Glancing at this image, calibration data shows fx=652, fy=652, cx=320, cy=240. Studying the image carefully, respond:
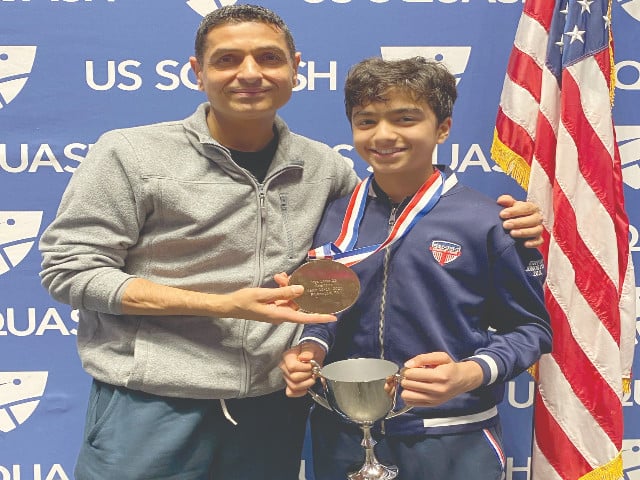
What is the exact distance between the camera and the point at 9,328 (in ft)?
7.23

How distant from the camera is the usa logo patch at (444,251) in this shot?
1390 mm

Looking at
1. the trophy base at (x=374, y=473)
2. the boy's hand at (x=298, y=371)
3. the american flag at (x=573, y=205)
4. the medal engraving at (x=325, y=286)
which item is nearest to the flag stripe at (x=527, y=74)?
the american flag at (x=573, y=205)

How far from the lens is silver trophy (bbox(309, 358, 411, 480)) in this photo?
1240 millimetres

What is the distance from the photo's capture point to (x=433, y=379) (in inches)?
47.9

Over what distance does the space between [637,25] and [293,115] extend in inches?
45.1

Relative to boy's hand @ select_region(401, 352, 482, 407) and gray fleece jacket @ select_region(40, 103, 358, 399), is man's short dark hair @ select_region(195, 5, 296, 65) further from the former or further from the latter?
boy's hand @ select_region(401, 352, 482, 407)

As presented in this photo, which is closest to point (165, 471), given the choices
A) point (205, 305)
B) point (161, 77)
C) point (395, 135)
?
point (205, 305)

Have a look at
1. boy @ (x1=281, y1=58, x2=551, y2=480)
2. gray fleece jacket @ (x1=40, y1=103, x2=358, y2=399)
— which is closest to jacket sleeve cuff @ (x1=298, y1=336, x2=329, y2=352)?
boy @ (x1=281, y1=58, x2=551, y2=480)

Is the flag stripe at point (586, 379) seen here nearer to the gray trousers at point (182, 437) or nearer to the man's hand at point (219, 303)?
the gray trousers at point (182, 437)

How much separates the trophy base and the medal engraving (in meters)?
0.32

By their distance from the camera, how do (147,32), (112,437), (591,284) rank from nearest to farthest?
1. (112,437)
2. (591,284)
3. (147,32)

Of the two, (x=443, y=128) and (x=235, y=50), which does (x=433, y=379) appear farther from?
(x=235, y=50)

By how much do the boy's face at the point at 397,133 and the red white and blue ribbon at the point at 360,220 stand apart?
0.21 ft

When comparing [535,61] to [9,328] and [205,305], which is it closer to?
[205,305]
